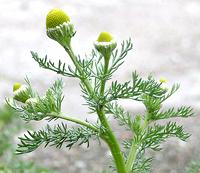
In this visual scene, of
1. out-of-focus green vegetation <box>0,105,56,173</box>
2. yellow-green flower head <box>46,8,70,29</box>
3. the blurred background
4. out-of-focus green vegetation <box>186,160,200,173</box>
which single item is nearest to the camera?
yellow-green flower head <box>46,8,70,29</box>

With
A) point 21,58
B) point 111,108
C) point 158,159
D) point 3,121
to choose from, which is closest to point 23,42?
point 21,58

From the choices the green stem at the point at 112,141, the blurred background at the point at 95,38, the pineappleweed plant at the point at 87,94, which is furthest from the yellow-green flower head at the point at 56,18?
the blurred background at the point at 95,38

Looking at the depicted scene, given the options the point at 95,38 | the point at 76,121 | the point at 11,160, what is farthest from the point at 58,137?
the point at 95,38


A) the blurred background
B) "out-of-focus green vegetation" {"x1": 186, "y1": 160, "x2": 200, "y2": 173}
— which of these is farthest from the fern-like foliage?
the blurred background

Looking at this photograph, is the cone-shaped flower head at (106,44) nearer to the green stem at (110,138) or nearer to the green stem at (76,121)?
the green stem at (110,138)

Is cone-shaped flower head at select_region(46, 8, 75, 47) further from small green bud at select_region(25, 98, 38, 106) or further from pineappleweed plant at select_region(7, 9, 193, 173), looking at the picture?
small green bud at select_region(25, 98, 38, 106)

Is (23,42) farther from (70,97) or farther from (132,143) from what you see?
(132,143)
